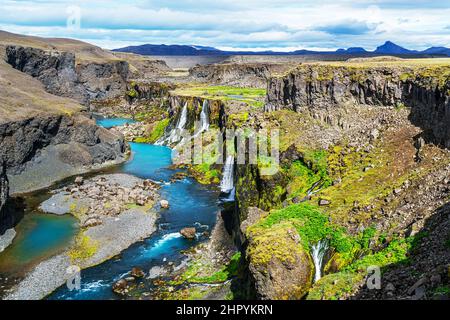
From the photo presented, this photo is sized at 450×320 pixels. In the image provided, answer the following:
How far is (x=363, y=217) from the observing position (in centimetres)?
3728

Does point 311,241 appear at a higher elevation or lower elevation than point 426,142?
lower

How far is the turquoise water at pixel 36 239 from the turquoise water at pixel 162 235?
823 cm

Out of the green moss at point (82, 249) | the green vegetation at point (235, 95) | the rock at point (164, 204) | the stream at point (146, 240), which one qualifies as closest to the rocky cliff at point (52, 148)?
the stream at point (146, 240)

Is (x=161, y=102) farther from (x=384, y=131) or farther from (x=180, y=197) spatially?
(x=384, y=131)

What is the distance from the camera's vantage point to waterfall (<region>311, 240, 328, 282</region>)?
112 ft

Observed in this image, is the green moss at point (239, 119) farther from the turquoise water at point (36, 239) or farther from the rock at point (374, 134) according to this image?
the turquoise water at point (36, 239)

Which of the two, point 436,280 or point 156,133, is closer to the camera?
point 436,280

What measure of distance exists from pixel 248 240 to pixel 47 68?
5271 inches

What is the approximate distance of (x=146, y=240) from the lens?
56844 millimetres

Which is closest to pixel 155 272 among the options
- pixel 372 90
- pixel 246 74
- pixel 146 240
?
pixel 146 240

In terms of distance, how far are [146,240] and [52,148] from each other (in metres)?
45.9

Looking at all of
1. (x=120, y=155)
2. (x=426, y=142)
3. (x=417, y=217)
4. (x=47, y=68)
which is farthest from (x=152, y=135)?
(x=417, y=217)

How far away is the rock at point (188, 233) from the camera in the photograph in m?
56.7

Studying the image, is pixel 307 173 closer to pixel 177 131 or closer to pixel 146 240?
pixel 146 240
